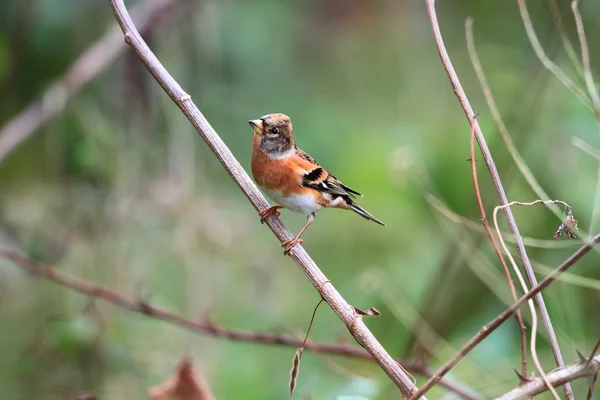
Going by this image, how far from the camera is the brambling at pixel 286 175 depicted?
1.66 metres

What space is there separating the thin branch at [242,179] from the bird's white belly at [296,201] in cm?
56

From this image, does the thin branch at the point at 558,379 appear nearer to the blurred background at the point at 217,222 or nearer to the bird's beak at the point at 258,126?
the blurred background at the point at 217,222

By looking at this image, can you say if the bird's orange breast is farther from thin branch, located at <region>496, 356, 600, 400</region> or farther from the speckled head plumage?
thin branch, located at <region>496, 356, 600, 400</region>

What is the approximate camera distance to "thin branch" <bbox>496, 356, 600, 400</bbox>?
0.78 m

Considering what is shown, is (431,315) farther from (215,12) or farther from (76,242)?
(215,12)

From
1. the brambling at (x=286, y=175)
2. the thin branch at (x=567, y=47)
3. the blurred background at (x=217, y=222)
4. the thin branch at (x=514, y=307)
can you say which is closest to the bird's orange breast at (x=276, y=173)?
the brambling at (x=286, y=175)

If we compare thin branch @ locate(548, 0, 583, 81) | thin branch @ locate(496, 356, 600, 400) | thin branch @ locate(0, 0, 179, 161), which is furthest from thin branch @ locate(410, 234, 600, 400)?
thin branch @ locate(0, 0, 179, 161)

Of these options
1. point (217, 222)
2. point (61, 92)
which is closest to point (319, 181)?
point (217, 222)

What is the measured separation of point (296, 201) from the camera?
5.50 feet

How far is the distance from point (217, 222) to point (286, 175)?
0.61 m

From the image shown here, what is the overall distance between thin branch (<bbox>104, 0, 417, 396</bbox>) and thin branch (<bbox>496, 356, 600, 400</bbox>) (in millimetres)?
172

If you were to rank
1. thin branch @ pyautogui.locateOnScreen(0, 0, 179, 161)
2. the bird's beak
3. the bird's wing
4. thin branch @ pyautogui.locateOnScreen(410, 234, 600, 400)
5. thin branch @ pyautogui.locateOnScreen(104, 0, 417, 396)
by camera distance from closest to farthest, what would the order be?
thin branch @ pyautogui.locateOnScreen(410, 234, 600, 400), thin branch @ pyautogui.locateOnScreen(104, 0, 417, 396), the bird's beak, the bird's wing, thin branch @ pyautogui.locateOnScreen(0, 0, 179, 161)

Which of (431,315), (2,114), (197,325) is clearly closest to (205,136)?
(197,325)

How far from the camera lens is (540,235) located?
211cm
